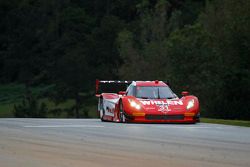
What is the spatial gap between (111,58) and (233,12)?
44128 mm

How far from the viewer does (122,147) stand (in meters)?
14.4

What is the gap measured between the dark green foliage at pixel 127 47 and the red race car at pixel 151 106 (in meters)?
31.6

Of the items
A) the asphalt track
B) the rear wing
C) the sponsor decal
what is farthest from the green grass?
the asphalt track

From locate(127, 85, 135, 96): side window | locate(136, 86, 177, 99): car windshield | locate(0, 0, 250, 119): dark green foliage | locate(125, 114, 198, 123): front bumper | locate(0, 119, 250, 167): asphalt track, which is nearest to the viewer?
locate(0, 119, 250, 167): asphalt track

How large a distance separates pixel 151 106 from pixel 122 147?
972 cm

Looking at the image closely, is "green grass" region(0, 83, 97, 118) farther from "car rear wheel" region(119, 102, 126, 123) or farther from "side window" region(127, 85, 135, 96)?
"car rear wheel" region(119, 102, 126, 123)

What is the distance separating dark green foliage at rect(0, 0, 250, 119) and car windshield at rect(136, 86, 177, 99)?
31.7m

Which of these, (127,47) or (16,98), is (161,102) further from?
(16,98)

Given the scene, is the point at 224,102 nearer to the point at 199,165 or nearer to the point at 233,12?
the point at 233,12

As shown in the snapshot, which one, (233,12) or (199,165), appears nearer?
(199,165)

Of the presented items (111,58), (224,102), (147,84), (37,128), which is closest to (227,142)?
(37,128)

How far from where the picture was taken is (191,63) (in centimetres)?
6394

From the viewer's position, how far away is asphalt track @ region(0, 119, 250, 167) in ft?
39.9

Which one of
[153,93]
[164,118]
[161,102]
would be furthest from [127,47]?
[164,118]
